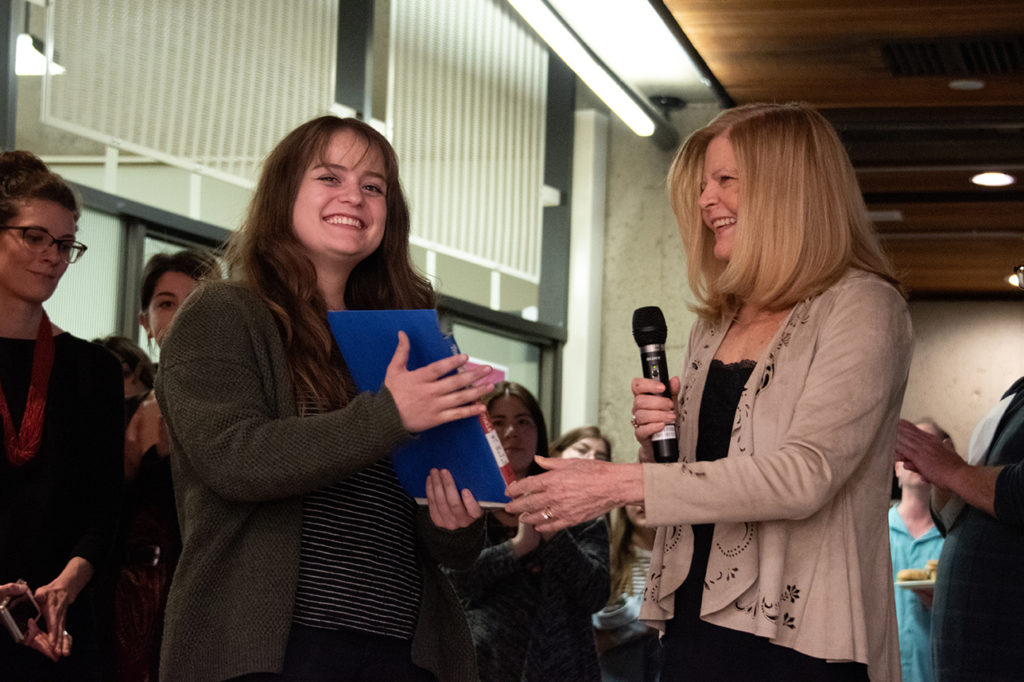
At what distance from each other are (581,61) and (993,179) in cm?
206

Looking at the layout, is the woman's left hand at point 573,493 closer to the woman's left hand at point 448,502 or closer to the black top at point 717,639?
the woman's left hand at point 448,502

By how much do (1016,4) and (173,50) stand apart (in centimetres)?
329

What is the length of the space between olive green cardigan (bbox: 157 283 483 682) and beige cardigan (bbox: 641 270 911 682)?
0.49 metres

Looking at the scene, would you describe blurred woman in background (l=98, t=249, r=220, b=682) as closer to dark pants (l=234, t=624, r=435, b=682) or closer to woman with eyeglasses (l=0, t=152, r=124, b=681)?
woman with eyeglasses (l=0, t=152, r=124, b=681)

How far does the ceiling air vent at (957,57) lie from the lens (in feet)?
15.6

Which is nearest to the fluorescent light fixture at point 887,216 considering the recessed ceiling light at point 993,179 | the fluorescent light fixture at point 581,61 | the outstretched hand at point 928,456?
the recessed ceiling light at point 993,179

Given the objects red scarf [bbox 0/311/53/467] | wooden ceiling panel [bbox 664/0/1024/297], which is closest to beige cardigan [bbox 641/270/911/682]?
red scarf [bbox 0/311/53/467]

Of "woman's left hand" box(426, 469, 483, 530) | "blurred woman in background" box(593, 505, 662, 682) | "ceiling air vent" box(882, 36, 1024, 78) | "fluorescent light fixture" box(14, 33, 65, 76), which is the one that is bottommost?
"blurred woman in background" box(593, 505, 662, 682)

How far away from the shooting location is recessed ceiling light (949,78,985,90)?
517cm

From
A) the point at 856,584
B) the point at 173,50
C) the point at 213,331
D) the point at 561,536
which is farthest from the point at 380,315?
the point at 173,50

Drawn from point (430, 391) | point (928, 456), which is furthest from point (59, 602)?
point (928, 456)

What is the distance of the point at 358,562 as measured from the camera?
1.96m

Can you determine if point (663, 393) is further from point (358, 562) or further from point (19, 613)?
point (19, 613)

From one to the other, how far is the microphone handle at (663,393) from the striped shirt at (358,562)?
0.45 m
